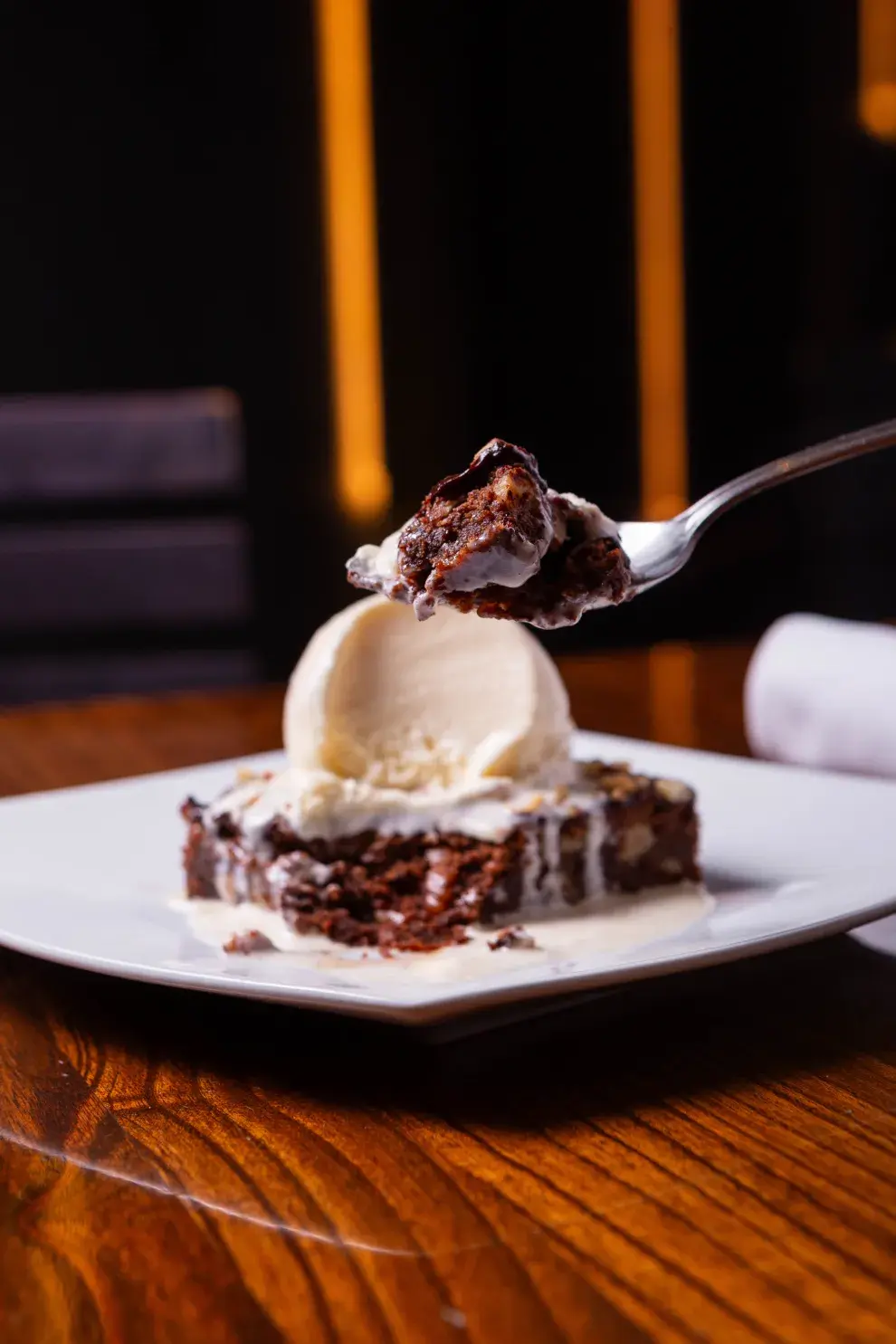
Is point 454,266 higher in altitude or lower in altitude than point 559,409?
higher

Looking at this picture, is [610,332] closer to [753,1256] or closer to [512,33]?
[512,33]

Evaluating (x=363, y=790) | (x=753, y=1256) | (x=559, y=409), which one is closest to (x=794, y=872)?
(x=363, y=790)

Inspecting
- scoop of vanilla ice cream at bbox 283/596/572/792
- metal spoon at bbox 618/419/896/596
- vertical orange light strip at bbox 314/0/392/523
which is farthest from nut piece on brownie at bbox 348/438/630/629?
vertical orange light strip at bbox 314/0/392/523

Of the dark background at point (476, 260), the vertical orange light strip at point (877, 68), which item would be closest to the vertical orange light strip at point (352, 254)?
the dark background at point (476, 260)

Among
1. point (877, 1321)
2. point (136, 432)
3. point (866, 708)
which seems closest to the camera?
point (877, 1321)

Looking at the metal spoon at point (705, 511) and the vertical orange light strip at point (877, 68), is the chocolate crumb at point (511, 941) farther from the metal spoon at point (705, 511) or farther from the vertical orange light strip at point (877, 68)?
the vertical orange light strip at point (877, 68)

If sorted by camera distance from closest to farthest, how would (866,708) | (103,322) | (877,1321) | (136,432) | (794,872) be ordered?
(877,1321) → (794,872) → (866,708) → (136,432) → (103,322)

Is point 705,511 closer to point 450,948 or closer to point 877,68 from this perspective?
point 450,948

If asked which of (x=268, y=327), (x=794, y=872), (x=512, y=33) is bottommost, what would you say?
(x=794, y=872)
